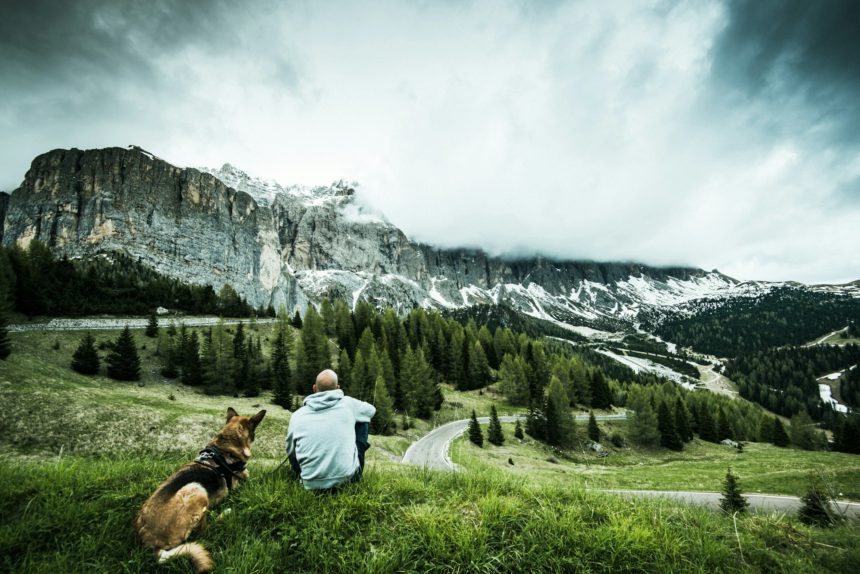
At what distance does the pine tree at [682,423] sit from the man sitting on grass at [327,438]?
224ft

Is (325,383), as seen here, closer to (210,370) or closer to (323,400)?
(323,400)

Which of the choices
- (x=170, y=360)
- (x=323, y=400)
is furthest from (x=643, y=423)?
(x=170, y=360)

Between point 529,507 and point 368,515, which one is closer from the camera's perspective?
point 368,515

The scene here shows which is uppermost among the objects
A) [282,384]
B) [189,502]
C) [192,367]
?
[189,502]

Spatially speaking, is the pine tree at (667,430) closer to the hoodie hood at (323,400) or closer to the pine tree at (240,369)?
the pine tree at (240,369)

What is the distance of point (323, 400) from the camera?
506cm

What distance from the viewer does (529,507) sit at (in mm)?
4336

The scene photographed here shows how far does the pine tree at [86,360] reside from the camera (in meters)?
36.6

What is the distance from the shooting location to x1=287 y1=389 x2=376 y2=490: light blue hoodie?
448 centimetres

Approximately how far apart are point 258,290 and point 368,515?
214520 mm

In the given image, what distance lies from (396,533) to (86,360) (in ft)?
164

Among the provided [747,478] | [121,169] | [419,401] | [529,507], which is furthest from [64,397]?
[121,169]

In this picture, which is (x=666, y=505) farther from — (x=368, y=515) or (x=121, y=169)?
(x=121, y=169)

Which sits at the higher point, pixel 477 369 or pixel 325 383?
pixel 325 383
